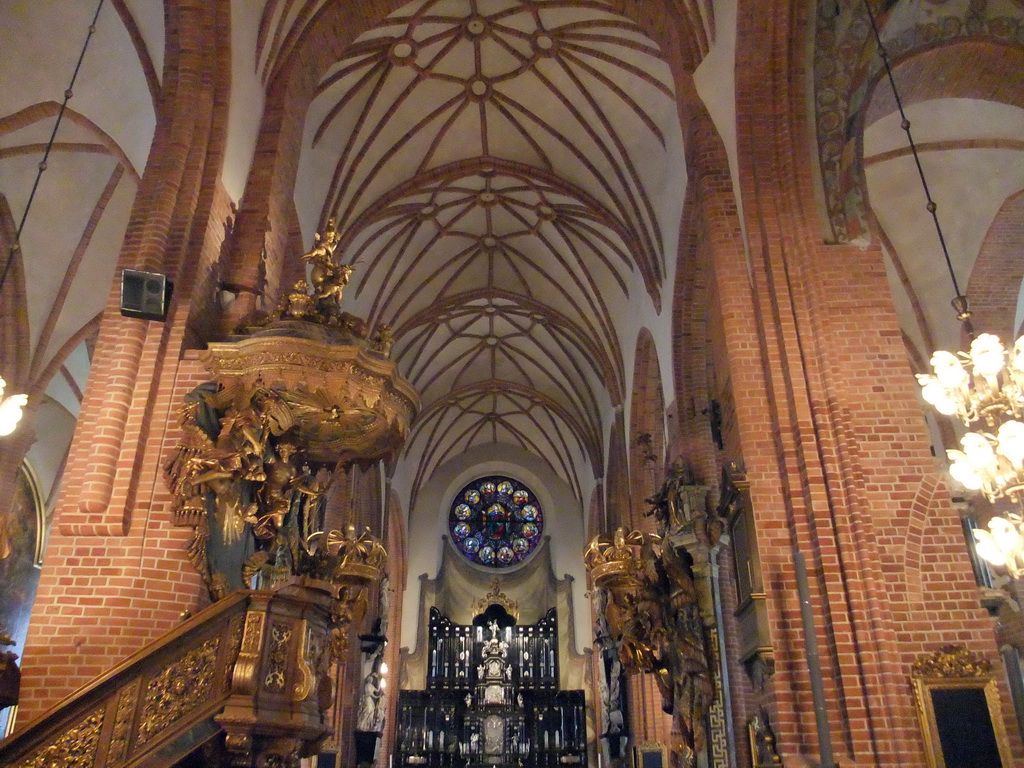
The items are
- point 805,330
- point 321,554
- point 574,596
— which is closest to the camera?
point 805,330

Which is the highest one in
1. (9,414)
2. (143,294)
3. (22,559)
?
(22,559)

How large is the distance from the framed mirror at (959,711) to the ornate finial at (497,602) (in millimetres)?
17685

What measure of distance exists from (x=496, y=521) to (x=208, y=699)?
66.2ft

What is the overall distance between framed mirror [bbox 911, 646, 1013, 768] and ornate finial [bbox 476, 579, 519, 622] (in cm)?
1768

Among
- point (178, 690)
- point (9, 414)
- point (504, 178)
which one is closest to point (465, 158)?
point (504, 178)

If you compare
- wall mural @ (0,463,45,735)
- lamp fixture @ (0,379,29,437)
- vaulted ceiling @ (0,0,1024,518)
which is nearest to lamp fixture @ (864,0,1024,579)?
vaulted ceiling @ (0,0,1024,518)

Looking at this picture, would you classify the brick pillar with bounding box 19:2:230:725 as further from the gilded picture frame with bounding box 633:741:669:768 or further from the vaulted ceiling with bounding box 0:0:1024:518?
the gilded picture frame with bounding box 633:741:669:768

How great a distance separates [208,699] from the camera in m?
5.09

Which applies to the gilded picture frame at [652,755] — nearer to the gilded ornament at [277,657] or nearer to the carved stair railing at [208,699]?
the carved stair railing at [208,699]

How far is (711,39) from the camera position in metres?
9.37

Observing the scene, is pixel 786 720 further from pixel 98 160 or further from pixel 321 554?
pixel 98 160

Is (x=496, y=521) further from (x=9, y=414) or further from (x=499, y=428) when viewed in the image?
(x=9, y=414)

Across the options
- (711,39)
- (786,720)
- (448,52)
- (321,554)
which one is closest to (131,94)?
(448,52)

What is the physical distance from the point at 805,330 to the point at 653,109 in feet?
19.5
